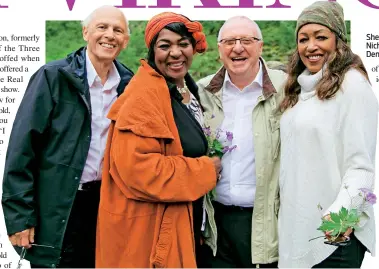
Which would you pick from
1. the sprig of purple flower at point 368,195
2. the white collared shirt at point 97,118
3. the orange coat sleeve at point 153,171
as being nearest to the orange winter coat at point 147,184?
the orange coat sleeve at point 153,171

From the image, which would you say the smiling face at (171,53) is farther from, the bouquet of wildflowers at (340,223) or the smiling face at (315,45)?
the bouquet of wildflowers at (340,223)

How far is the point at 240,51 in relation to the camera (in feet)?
11.2

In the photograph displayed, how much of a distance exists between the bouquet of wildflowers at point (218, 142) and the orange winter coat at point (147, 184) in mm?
152

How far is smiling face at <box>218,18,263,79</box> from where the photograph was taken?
3.42m

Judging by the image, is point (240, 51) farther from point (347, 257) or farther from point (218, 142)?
point (347, 257)

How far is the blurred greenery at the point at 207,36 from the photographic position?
421 centimetres

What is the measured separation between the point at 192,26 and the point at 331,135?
2.93 ft

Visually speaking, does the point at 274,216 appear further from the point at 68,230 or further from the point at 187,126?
the point at 68,230

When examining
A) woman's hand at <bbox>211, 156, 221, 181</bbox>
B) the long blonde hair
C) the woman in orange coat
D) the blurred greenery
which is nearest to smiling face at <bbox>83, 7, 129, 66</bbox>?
the woman in orange coat

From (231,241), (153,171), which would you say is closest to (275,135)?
(231,241)

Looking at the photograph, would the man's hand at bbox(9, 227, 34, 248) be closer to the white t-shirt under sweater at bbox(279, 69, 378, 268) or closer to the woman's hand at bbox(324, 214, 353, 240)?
the white t-shirt under sweater at bbox(279, 69, 378, 268)

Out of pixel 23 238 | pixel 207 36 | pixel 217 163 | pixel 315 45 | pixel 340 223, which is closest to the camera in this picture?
pixel 340 223

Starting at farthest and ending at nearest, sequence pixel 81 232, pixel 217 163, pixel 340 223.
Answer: pixel 81 232
pixel 217 163
pixel 340 223

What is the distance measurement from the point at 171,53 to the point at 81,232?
1114 mm
